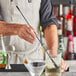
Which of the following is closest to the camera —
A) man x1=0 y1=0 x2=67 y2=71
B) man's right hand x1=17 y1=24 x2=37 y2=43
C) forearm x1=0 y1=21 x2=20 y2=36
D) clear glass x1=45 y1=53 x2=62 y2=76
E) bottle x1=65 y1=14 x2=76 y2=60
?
clear glass x1=45 y1=53 x2=62 y2=76

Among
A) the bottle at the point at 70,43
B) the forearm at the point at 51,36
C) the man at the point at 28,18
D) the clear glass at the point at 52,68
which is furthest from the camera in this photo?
the bottle at the point at 70,43

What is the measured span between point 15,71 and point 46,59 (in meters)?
0.24

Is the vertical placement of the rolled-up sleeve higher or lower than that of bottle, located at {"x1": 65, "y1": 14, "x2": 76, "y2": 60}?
higher

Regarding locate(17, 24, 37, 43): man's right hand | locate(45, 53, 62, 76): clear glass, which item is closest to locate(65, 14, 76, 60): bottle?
locate(17, 24, 37, 43): man's right hand

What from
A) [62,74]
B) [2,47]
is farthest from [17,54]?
[62,74]

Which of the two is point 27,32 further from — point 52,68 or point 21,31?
point 52,68

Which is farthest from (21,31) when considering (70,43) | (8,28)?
(70,43)

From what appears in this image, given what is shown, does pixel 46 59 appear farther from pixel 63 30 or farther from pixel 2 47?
pixel 63 30

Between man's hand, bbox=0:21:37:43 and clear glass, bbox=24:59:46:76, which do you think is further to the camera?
man's hand, bbox=0:21:37:43

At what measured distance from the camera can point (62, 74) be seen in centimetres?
154

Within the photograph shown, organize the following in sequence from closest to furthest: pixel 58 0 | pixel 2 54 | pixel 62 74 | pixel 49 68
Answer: pixel 49 68 → pixel 62 74 → pixel 2 54 → pixel 58 0

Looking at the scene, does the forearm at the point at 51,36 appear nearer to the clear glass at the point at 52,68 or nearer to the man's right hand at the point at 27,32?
the man's right hand at the point at 27,32

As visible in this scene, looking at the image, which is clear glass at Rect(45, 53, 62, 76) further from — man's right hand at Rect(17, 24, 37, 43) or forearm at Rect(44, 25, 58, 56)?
forearm at Rect(44, 25, 58, 56)

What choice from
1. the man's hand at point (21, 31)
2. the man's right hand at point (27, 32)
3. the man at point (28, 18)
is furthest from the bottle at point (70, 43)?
the man's right hand at point (27, 32)
